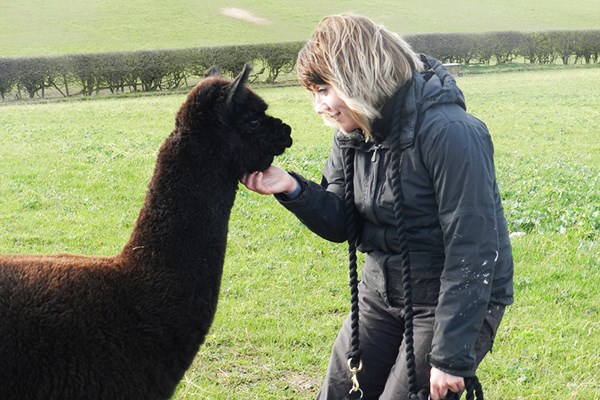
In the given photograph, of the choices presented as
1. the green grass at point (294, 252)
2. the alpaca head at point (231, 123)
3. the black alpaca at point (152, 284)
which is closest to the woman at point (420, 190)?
the alpaca head at point (231, 123)

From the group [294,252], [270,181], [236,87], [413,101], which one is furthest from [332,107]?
[294,252]

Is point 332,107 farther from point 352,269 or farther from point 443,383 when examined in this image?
point 443,383

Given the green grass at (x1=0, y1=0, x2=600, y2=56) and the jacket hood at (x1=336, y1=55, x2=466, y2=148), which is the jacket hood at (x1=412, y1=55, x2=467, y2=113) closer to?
the jacket hood at (x1=336, y1=55, x2=466, y2=148)

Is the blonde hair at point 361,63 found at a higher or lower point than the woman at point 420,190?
higher

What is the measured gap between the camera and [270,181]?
11.6 feet

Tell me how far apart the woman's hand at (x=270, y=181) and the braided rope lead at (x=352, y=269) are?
10.9 inches

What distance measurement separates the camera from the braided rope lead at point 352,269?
3.40m

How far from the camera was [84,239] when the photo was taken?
24.9 ft

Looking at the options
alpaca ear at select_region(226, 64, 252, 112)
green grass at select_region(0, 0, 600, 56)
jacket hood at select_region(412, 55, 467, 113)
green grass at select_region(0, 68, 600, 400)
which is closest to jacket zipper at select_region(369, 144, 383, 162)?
jacket hood at select_region(412, 55, 467, 113)

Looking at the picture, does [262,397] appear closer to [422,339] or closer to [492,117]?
[422,339]

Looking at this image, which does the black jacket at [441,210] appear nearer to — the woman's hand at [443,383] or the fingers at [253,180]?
the woman's hand at [443,383]

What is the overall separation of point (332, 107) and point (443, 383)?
128 centimetres

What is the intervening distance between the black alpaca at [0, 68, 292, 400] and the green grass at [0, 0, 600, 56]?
3377 cm

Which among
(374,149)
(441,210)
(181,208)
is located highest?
(374,149)
